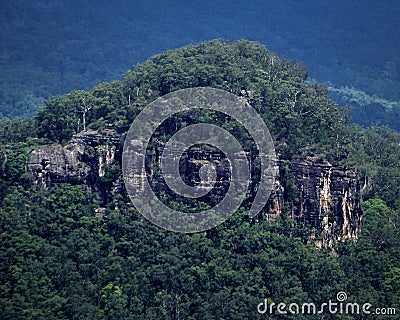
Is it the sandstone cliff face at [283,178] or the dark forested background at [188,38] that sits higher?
the dark forested background at [188,38]

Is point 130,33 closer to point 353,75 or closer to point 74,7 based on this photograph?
point 74,7

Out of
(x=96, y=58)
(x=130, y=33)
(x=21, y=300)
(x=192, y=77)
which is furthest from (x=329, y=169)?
(x=130, y=33)

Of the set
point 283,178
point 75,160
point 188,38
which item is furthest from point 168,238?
point 188,38

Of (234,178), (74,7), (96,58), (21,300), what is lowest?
(21,300)

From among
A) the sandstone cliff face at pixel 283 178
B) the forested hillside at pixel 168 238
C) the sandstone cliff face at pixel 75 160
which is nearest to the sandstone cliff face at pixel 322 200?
the sandstone cliff face at pixel 283 178

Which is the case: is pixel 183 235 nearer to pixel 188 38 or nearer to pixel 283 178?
pixel 283 178

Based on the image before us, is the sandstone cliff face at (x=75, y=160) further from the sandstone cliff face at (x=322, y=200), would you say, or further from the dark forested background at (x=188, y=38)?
the dark forested background at (x=188, y=38)
